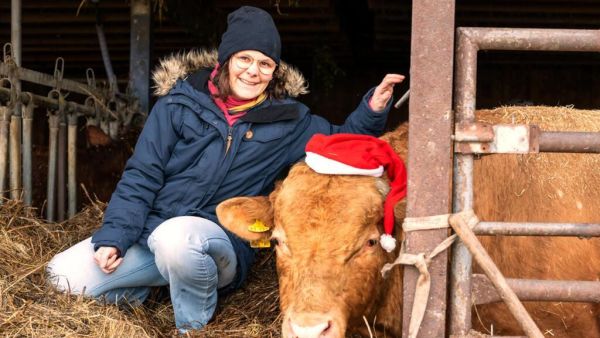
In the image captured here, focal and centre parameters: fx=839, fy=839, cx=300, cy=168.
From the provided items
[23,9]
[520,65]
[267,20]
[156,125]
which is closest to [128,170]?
[156,125]

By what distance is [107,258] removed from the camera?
417 centimetres

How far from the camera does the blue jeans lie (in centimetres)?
411

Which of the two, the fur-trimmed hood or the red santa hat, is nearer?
the red santa hat

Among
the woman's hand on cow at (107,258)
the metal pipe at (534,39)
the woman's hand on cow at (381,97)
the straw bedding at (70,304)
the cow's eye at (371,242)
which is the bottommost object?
the straw bedding at (70,304)

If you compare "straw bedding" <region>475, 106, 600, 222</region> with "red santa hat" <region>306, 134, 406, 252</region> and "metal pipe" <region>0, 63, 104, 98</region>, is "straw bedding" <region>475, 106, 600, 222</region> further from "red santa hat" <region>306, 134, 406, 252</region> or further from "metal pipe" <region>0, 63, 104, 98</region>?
"metal pipe" <region>0, 63, 104, 98</region>

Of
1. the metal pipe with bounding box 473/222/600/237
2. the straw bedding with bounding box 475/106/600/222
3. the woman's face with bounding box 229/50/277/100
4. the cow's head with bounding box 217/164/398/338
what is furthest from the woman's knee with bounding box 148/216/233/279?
the metal pipe with bounding box 473/222/600/237

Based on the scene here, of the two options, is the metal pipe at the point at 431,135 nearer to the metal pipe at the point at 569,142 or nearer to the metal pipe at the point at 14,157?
the metal pipe at the point at 569,142

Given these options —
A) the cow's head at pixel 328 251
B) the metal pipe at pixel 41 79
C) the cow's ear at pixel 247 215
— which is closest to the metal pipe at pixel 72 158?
the metal pipe at pixel 41 79

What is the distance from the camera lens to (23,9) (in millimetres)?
8102

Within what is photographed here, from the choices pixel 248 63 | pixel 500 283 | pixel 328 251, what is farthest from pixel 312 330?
pixel 248 63

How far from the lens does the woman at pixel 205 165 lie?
427cm

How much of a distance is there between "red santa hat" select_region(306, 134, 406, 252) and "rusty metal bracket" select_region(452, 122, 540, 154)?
2.35ft

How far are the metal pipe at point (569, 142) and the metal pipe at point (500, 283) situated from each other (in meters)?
0.41

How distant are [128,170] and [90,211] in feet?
5.91
